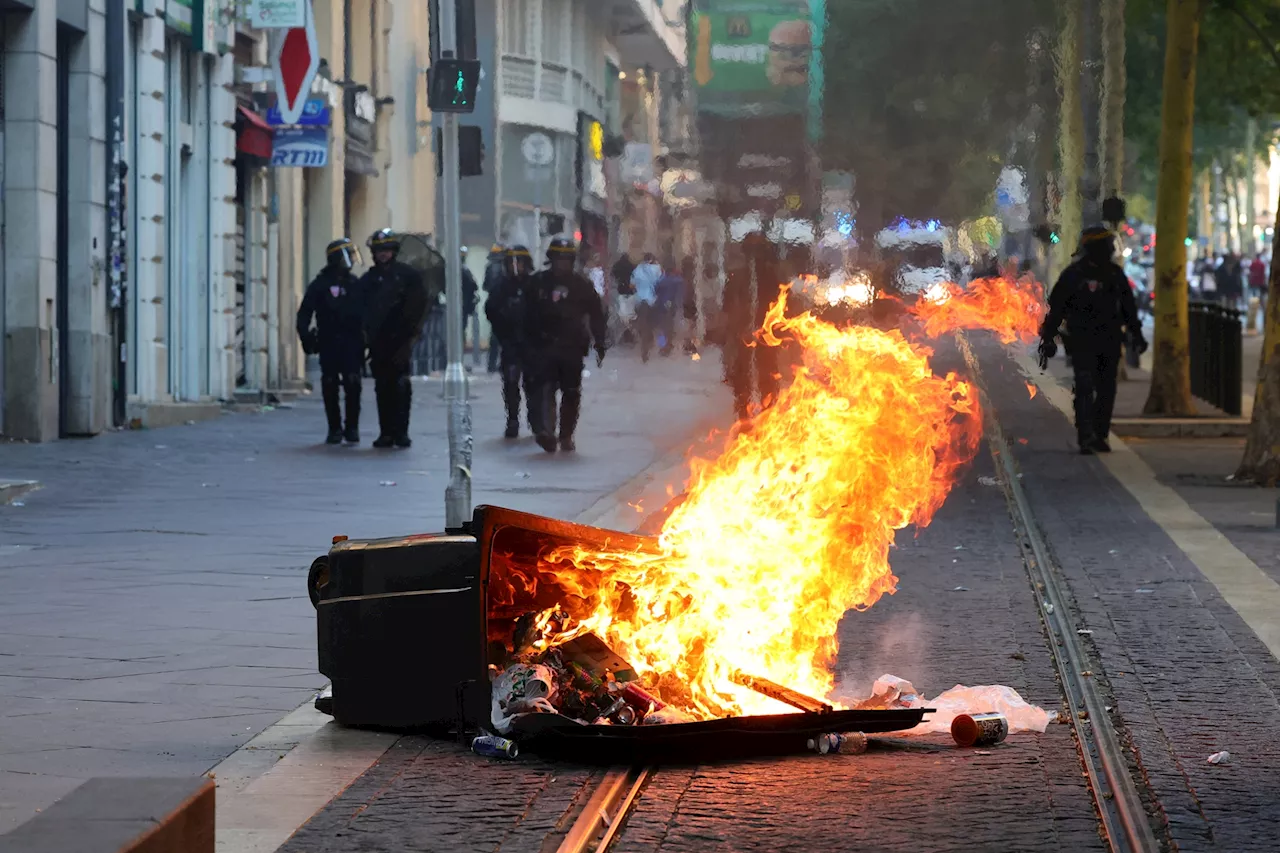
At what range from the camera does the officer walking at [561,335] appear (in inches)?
799

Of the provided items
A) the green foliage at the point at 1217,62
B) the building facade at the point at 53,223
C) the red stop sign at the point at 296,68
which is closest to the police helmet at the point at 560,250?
the building facade at the point at 53,223

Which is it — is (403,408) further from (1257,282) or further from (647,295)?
(1257,282)

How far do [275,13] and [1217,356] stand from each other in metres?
11.5

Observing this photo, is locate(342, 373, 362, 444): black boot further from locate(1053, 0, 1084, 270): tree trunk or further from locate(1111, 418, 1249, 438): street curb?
locate(1053, 0, 1084, 270): tree trunk

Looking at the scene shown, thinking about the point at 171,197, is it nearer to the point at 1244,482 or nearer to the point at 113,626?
the point at 1244,482

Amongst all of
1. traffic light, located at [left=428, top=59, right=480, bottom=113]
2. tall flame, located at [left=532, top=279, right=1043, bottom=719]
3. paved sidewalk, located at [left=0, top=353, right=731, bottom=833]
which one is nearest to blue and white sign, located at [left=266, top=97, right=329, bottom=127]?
paved sidewalk, located at [left=0, top=353, right=731, bottom=833]

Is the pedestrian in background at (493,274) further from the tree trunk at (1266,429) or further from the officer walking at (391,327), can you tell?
the tree trunk at (1266,429)

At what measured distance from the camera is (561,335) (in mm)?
20484

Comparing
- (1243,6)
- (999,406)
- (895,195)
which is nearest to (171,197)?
(999,406)

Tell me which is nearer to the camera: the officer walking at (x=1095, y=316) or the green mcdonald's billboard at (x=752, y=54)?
the officer walking at (x=1095, y=316)

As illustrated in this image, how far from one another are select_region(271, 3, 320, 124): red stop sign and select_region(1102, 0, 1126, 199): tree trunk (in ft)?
34.1

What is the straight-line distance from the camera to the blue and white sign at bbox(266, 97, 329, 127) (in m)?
28.3

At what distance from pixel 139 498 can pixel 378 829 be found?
32.2ft

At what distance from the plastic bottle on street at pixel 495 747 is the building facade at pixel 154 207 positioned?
13.9 meters
